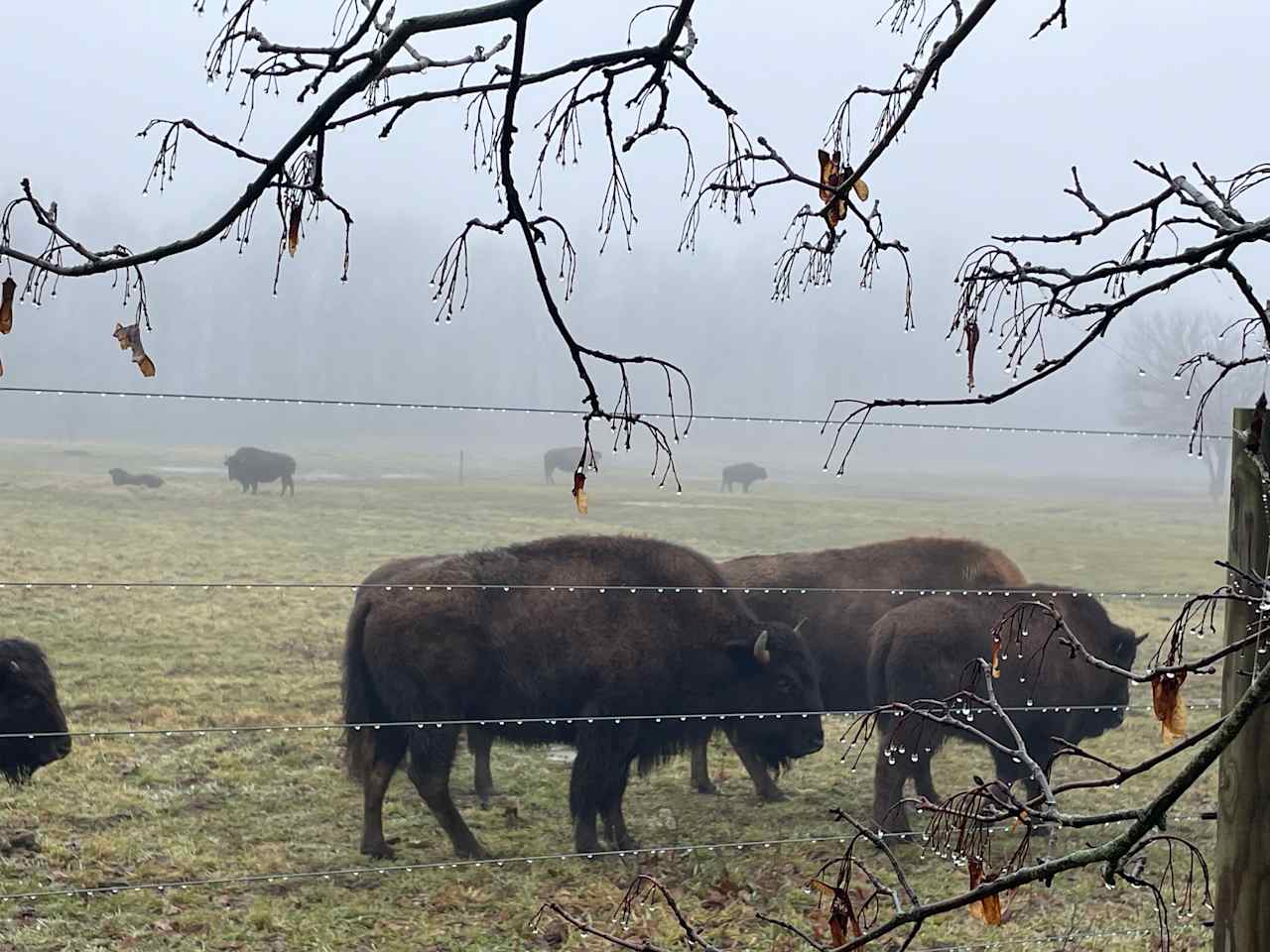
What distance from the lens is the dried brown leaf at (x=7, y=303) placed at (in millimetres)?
1843

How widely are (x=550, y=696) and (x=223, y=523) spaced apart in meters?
1.62

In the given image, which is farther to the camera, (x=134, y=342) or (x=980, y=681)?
(x=980, y=681)

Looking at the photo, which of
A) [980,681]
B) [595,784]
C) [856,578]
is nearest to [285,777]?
[595,784]

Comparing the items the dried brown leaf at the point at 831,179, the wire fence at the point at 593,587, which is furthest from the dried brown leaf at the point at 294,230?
the wire fence at the point at 593,587

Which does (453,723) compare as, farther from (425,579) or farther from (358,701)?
(425,579)

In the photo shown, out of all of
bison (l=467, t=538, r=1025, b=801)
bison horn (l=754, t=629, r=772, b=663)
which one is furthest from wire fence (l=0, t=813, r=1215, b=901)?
bison (l=467, t=538, r=1025, b=801)

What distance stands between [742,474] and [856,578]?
0.82 m

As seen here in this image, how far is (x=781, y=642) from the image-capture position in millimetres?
6180

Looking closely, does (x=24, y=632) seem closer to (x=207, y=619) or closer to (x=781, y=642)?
(x=207, y=619)

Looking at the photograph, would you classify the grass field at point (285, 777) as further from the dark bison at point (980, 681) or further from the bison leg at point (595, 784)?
the dark bison at point (980, 681)

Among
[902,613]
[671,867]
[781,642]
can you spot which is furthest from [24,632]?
[902,613]

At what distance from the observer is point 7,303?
1866 mm

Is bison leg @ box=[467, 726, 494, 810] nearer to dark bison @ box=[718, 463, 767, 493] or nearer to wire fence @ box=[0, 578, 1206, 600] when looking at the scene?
wire fence @ box=[0, 578, 1206, 600]

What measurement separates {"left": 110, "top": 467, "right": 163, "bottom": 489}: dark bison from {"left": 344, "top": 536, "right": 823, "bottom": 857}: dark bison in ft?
2.87
